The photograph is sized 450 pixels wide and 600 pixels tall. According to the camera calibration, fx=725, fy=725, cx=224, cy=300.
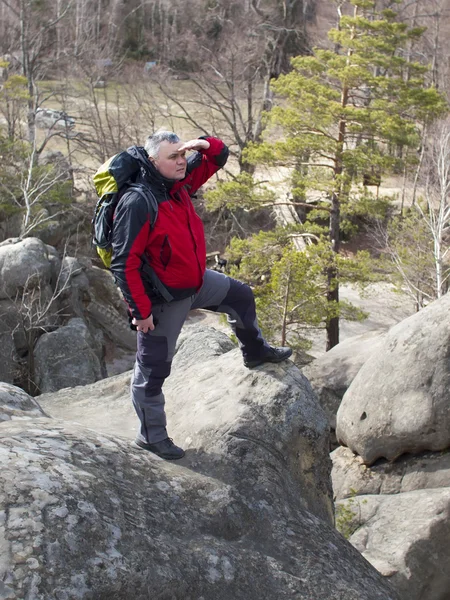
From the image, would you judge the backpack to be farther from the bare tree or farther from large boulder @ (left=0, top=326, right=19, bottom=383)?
the bare tree

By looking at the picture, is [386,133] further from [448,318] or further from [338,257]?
[448,318]

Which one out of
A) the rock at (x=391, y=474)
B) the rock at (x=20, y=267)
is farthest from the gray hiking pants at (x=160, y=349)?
the rock at (x=20, y=267)

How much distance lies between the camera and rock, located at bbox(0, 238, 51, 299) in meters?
17.0

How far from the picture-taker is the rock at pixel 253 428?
4688 mm

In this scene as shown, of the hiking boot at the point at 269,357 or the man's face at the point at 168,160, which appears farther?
the hiking boot at the point at 269,357

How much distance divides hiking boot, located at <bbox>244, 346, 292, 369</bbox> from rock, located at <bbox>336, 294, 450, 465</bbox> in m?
3.70

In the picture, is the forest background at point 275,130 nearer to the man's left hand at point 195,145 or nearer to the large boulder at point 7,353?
the large boulder at point 7,353

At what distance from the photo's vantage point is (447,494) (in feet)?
26.3

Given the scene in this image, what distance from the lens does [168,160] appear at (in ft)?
13.9

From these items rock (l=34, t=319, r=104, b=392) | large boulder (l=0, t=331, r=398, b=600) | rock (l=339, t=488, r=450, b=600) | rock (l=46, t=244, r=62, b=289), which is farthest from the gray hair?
rock (l=46, t=244, r=62, b=289)

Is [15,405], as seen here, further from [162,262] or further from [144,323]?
[162,262]

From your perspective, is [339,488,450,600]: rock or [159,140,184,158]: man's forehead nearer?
[159,140,184,158]: man's forehead

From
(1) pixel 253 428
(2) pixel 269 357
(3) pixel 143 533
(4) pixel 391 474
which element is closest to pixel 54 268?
(4) pixel 391 474

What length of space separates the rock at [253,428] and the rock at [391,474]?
3.84 meters
